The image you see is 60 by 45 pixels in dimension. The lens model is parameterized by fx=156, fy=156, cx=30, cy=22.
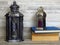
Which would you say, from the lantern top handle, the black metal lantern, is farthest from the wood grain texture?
the lantern top handle

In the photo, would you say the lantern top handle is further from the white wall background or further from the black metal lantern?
the white wall background

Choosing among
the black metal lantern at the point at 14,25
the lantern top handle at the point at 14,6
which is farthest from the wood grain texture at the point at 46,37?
the lantern top handle at the point at 14,6

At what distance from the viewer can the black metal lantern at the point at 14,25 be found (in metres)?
1.61

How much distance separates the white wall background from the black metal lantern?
15 cm

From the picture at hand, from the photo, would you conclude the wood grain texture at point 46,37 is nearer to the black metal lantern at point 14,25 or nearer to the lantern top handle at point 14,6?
the black metal lantern at point 14,25

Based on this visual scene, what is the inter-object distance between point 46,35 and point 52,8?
1.18 ft

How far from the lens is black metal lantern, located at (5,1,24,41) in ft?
5.28

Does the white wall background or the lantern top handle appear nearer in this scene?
the lantern top handle

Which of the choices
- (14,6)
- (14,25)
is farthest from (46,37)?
(14,6)

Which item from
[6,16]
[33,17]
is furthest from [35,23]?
[6,16]

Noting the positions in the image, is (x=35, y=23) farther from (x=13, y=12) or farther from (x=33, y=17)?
(x=13, y=12)

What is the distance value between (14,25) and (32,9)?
12.1 inches

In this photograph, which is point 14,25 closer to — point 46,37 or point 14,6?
point 14,6

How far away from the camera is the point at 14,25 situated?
1618 mm
